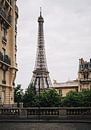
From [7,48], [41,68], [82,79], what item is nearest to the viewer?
[7,48]

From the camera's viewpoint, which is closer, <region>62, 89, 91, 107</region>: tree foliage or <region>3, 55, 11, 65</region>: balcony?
<region>3, 55, 11, 65</region>: balcony

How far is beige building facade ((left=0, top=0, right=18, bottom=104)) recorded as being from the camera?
35.2 meters

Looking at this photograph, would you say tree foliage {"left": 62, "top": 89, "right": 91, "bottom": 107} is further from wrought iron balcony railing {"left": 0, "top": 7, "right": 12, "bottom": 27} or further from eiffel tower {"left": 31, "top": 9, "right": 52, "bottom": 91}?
eiffel tower {"left": 31, "top": 9, "right": 52, "bottom": 91}

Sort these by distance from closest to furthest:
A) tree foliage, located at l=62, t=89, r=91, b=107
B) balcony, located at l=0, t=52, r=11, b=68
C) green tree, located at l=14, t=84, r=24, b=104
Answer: balcony, located at l=0, t=52, r=11, b=68 → green tree, located at l=14, t=84, r=24, b=104 → tree foliage, located at l=62, t=89, r=91, b=107

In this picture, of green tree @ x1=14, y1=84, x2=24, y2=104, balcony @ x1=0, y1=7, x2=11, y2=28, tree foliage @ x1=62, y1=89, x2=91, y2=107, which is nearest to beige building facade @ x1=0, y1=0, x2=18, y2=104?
balcony @ x1=0, y1=7, x2=11, y2=28

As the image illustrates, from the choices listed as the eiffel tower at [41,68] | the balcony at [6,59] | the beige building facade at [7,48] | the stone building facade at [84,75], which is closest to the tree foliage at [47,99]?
the beige building facade at [7,48]

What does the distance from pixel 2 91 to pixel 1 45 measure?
4659 millimetres

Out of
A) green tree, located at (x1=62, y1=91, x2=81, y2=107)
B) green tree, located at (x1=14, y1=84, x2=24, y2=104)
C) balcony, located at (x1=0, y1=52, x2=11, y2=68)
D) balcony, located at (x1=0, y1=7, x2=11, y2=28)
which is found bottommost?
green tree, located at (x1=62, y1=91, x2=81, y2=107)

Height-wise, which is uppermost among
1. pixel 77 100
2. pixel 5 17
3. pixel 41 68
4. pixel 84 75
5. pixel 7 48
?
pixel 41 68

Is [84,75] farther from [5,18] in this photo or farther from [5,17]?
[5,18]

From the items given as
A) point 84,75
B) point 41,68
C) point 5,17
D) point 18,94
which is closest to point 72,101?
point 18,94

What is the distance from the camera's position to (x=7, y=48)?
37.6m

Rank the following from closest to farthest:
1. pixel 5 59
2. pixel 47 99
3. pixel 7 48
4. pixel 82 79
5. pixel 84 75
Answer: pixel 5 59 → pixel 7 48 → pixel 47 99 → pixel 82 79 → pixel 84 75

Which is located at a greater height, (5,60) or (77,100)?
(5,60)
